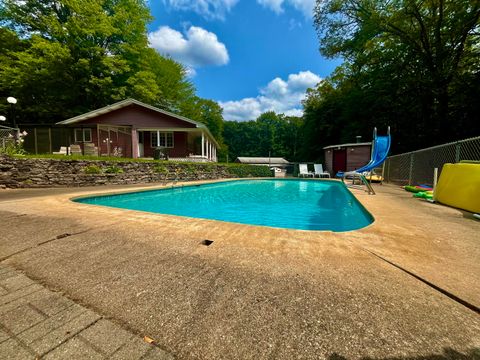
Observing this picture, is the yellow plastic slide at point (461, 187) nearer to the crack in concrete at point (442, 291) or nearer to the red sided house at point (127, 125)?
the crack in concrete at point (442, 291)

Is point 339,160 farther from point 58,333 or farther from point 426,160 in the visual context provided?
point 58,333

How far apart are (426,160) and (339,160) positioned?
12.0 m

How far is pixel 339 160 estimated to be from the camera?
786 inches

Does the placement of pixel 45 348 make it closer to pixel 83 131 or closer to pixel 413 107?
pixel 83 131

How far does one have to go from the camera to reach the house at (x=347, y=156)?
17.9 metres

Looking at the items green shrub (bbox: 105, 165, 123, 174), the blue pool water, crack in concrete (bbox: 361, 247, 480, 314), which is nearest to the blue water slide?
the blue pool water

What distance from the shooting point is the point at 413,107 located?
627 inches

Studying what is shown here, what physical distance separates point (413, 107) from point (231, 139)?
137 feet

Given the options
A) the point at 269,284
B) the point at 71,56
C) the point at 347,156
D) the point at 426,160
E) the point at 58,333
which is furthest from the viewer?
the point at 347,156

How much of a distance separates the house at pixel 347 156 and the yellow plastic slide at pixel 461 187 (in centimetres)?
1397

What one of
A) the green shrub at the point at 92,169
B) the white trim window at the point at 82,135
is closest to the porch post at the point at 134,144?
the white trim window at the point at 82,135

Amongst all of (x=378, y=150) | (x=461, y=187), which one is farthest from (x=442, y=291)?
(x=378, y=150)

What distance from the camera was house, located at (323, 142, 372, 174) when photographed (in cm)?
1786

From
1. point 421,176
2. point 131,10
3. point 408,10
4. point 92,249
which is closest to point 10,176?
point 92,249
